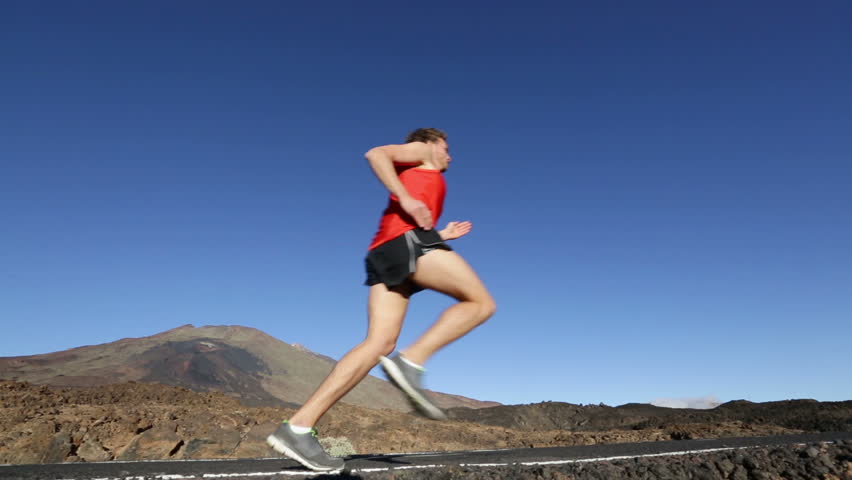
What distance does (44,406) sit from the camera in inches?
685

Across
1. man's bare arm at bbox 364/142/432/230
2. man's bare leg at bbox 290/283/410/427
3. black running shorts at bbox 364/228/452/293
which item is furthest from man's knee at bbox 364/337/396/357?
man's bare arm at bbox 364/142/432/230

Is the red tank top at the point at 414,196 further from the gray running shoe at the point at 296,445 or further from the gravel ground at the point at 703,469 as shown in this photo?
the gravel ground at the point at 703,469

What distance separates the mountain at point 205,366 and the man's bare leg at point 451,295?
29.7 metres

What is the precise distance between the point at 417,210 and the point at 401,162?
1.07ft

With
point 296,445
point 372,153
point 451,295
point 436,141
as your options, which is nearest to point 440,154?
point 436,141

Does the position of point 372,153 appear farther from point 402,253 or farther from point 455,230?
point 455,230

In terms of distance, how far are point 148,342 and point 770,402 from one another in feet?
120

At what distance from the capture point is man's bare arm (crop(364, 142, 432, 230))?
102 inches

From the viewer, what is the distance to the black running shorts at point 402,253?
2.66 meters

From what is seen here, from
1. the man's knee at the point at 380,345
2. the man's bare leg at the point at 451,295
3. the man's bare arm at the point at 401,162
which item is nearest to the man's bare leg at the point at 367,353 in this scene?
the man's knee at the point at 380,345

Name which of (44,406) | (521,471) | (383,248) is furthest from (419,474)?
(44,406)

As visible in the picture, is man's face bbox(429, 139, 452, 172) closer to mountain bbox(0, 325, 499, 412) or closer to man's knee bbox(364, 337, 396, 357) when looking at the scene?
man's knee bbox(364, 337, 396, 357)

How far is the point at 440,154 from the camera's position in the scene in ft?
9.55

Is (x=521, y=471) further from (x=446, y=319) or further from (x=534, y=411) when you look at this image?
(x=534, y=411)
